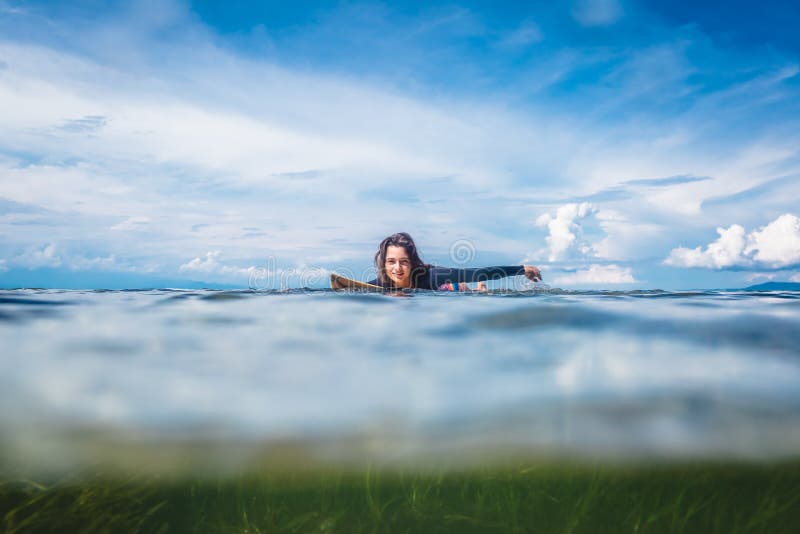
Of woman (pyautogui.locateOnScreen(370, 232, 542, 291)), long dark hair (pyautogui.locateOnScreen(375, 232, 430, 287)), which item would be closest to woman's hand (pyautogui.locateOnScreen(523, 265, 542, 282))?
woman (pyautogui.locateOnScreen(370, 232, 542, 291))

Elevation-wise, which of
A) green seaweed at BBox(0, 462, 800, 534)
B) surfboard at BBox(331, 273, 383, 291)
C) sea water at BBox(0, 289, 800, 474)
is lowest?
green seaweed at BBox(0, 462, 800, 534)

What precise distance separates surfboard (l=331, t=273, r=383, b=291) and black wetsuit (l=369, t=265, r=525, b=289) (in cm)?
118

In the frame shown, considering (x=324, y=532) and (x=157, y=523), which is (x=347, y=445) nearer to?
(x=324, y=532)

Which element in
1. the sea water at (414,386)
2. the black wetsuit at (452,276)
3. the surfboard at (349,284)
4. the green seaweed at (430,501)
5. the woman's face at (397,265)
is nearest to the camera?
the sea water at (414,386)

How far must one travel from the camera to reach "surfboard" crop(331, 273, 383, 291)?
1093 cm

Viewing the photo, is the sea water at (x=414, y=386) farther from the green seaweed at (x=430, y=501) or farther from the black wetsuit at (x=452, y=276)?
the black wetsuit at (x=452, y=276)

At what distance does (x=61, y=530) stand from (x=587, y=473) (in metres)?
7.76

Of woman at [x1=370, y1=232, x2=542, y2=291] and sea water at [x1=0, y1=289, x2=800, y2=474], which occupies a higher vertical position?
woman at [x1=370, y1=232, x2=542, y2=291]

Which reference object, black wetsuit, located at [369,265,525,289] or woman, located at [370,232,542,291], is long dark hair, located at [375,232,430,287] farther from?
black wetsuit, located at [369,265,525,289]

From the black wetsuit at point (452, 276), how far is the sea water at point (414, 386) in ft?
15.2

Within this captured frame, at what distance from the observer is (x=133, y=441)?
7250 millimetres

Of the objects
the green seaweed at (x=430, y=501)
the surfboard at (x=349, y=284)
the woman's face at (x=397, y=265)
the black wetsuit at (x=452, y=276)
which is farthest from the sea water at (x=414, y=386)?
the black wetsuit at (x=452, y=276)

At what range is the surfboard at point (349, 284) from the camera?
10930mm

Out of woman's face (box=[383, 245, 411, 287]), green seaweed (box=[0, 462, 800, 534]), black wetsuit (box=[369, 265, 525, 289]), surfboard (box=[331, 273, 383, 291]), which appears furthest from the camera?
black wetsuit (box=[369, 265, 525, 289])
